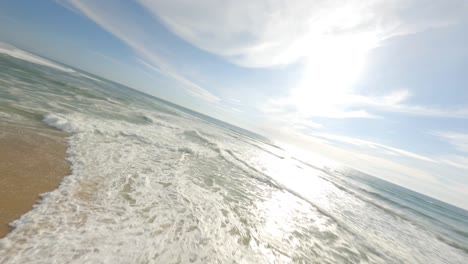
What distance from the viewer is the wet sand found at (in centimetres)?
407

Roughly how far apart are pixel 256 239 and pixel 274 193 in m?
5.67

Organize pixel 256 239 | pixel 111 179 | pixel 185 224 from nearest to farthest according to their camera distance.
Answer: pixel 185 224 < pixel 256 239 < pixel 111 179

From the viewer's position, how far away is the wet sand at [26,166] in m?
4.07

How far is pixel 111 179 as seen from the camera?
6.46 metres

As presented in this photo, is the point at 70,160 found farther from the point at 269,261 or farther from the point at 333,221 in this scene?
the point at 333,221

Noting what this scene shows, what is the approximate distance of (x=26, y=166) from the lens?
5.57 meters

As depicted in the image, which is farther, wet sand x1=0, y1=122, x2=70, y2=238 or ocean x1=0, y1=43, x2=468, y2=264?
wet sand x1=0, y1=122, x2=70, y2=238

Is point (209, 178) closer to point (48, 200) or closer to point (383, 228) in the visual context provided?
point (48, 200)

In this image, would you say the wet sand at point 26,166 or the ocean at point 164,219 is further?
the wet sand at point 26,166

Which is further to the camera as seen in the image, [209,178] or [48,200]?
[209,178]

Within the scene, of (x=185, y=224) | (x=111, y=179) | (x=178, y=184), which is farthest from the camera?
(x=178, y=184)

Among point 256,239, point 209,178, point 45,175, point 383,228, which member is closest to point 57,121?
point 45,175

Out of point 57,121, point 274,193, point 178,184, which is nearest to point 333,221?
point 274,193

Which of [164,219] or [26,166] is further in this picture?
[26,166]
